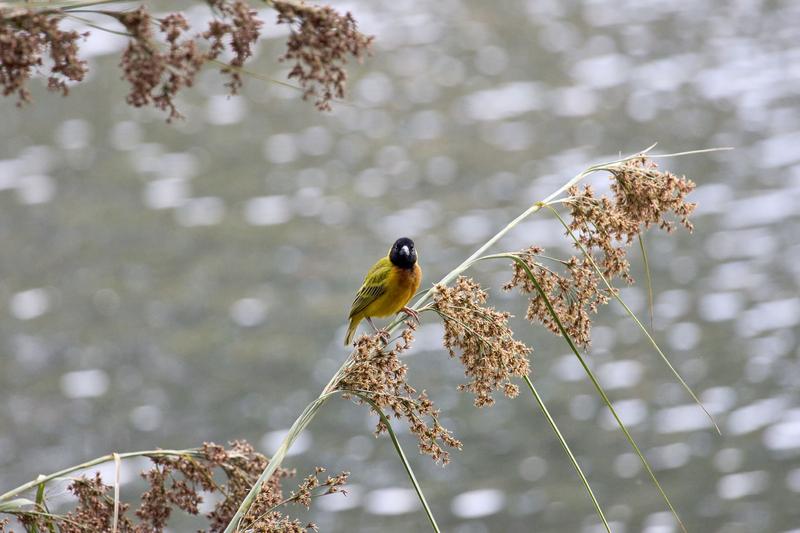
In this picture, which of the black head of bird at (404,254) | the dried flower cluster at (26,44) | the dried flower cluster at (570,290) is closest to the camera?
the dried flower cluster at (26,44)

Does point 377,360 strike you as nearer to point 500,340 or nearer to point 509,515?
point 500,340

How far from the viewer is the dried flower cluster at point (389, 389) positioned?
2.76 metres

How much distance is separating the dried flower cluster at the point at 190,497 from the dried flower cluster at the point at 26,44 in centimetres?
103

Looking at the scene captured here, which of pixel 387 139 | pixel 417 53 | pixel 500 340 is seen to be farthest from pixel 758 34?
pixel 500 340

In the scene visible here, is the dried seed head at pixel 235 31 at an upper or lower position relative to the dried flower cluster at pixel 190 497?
upper

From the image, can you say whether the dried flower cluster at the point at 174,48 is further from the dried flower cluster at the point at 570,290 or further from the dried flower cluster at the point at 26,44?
the dried flower cluster at the point at 570,290

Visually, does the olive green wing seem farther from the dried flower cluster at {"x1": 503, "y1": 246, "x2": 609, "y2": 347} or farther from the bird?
the dried flower cluster at {"x1": 503, "y1": 246, "x2": 609, "y2": 347}

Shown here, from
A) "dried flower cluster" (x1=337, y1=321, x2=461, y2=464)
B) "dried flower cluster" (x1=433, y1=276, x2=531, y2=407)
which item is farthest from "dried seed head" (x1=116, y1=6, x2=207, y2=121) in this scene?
"dried flower cluster" (x1=433, y1=276, x2=531, y2=407)

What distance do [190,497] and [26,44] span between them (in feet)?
4.66

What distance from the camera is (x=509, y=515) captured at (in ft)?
32.6

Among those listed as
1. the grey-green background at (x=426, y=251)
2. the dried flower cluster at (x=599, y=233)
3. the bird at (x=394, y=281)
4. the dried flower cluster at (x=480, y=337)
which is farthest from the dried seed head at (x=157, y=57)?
the grey-green background at (x=426, y=251)

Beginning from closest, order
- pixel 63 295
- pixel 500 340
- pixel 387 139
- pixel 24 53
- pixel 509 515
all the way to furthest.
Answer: pixel 24 53
pixel 500 340
pixel 509 515
pixel 63 295
pixel 387 139

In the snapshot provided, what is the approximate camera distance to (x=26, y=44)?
2.48m

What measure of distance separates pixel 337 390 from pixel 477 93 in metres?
15.2
